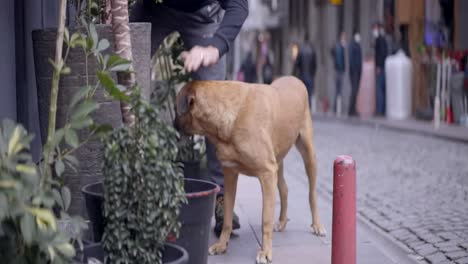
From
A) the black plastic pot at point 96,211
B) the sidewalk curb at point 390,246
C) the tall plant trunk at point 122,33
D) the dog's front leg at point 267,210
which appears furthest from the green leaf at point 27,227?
the sidewalk curb at point 390,246

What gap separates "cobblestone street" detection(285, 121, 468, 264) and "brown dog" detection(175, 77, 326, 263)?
119 cm

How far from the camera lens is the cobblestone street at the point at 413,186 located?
19.2ft

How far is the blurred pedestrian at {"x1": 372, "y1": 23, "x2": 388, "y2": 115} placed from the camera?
21812mm

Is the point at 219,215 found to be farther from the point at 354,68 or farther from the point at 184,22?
the point at 354,68

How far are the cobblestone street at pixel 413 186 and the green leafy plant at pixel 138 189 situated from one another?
2.53 meters

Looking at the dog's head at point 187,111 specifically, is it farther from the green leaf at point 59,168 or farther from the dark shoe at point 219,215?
the green leaf at point 59,168

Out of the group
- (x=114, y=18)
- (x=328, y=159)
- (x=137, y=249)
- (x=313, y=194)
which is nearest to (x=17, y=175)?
(x=137, y=249)

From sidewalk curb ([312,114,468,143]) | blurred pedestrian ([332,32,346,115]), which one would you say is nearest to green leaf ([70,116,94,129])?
sidewalk curb ([312,114,468,143])

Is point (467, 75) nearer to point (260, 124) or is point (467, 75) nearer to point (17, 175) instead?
point (260, 124)

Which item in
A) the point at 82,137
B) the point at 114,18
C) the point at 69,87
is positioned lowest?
the point at 82,137

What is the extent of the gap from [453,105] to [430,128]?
1.14 metres

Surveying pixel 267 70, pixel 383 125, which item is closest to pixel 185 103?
pixel 383 125

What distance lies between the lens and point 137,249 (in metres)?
3.23

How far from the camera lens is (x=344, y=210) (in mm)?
4480
